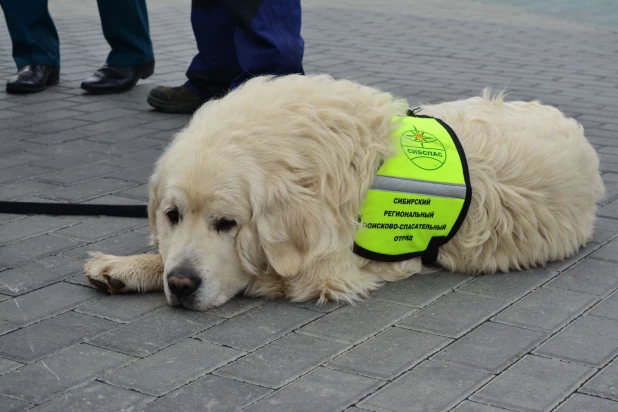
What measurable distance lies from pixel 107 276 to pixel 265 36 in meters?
2.69

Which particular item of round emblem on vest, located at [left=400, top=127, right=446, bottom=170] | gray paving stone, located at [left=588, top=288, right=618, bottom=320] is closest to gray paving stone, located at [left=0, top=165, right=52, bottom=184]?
round emblem on vest, located at [left=400, top=127, right=446, bottom=170]

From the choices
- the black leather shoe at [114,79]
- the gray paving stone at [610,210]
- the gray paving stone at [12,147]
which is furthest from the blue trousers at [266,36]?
the gray paving stone at [610,210]

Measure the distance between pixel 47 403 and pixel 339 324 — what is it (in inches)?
48.5

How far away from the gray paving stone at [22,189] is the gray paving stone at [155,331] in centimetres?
192

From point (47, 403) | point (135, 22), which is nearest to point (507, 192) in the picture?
point (47, 403)

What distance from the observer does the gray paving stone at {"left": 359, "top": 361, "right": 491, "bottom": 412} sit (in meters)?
3.09

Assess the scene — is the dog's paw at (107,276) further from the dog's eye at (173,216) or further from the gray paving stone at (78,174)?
the gray paving stone at (78,174)

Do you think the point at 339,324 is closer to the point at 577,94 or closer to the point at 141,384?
the point at 141,384

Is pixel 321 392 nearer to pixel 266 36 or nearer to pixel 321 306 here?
pixel 321 306

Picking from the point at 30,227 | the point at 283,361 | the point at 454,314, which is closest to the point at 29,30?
the point at 30,227

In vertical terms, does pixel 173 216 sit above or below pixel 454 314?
above

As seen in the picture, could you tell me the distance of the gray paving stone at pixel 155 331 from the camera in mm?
3547

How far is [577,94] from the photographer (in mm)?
8305

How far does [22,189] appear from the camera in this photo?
219 inches
